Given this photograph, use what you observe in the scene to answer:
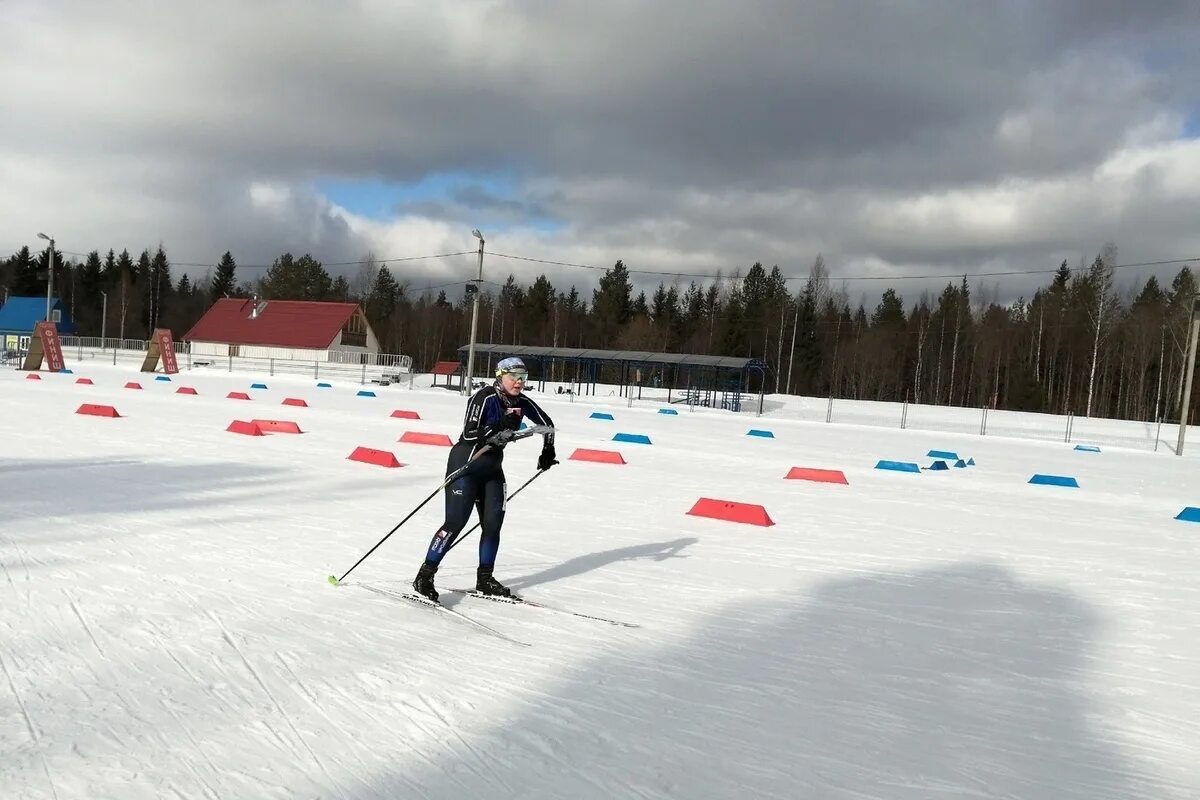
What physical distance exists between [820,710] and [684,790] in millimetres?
1190

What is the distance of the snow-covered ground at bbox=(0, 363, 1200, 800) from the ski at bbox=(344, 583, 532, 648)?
0.29ft

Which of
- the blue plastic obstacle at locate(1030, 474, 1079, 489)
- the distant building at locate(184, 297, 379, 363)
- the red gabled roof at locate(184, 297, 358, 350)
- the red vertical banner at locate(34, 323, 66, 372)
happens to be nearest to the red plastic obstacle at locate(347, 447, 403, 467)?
the blue plastic obstacle at locate(1030, 474, 1079, 489)

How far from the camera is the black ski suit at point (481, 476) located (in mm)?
5527

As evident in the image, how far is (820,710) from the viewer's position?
13.5 ft

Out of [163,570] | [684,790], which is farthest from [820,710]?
[163,570]

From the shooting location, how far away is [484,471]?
5598mm

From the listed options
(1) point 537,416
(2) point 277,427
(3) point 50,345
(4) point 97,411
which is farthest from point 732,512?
(3) point 50,345

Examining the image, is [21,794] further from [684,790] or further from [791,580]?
[791,580]

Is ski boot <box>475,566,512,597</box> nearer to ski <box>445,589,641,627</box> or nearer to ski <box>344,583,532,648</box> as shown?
ski <box>445,589,641,627</box>

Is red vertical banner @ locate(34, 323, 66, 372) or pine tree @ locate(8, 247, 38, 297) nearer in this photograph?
red vertical banner @ locate(34, 323, 66, 372)

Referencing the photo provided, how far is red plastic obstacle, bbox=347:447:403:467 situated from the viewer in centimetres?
1245

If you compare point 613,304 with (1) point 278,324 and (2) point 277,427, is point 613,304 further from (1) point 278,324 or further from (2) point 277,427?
(2) point 277,427

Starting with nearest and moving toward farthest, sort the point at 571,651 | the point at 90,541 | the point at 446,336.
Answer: the point at 571,651 → the point at 90,541 → the point at 446,336

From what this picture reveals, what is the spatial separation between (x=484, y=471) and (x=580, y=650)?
1.39 m
